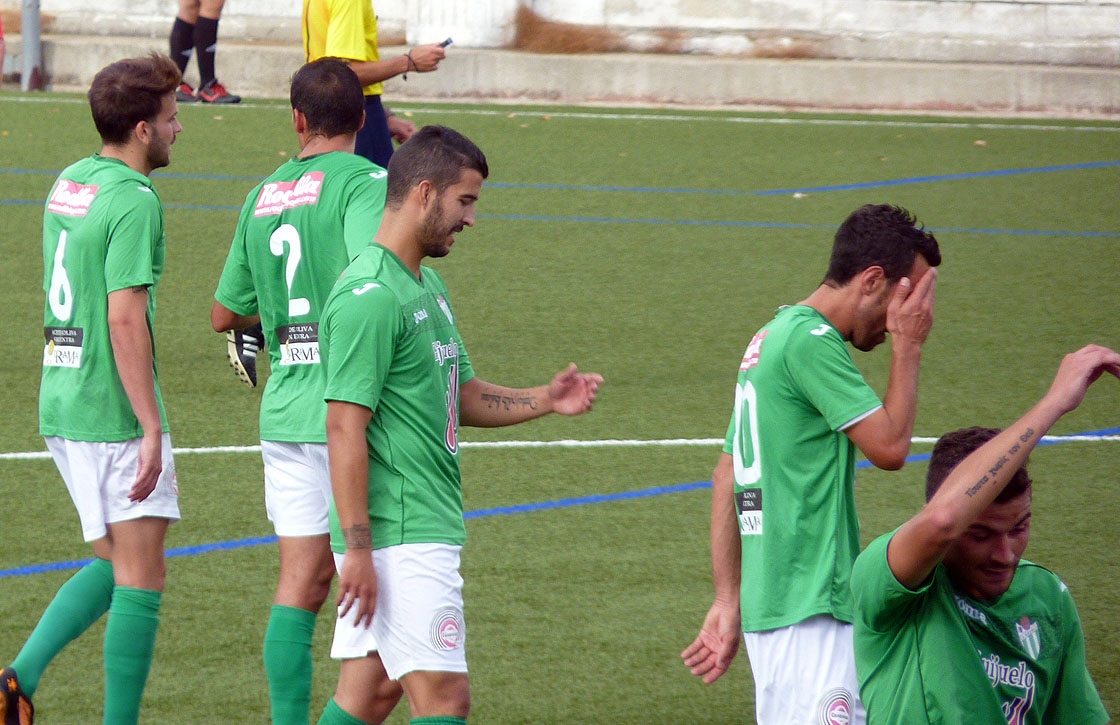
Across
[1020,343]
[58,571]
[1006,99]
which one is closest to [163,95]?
[58,571]

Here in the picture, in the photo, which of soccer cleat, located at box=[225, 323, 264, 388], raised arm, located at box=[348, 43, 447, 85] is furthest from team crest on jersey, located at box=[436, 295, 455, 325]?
raised arm, located at box=[348, 43, 447, 85]

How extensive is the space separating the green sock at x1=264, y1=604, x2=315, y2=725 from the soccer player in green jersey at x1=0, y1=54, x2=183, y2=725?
34 centimetres

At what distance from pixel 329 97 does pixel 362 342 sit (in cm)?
140

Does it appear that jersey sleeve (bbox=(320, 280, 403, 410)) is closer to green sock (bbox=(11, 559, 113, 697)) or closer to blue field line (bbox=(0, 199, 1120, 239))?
green sock (bbox=(11, 559, 113, 697))

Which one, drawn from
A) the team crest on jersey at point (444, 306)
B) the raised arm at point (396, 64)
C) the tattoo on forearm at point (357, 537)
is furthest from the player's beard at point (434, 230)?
the raised arm at point (396, 64)

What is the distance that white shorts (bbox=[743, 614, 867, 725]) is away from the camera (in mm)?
3242

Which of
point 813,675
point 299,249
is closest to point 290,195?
point 299,249

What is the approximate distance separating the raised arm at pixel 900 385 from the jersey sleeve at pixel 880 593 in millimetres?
276

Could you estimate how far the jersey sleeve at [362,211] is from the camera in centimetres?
431

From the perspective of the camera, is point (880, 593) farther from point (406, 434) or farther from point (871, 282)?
point (406, 434)

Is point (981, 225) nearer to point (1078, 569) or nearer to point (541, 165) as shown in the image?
point (541, 165)

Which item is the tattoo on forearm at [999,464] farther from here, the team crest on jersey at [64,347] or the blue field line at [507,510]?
the blue field line at [507,510]

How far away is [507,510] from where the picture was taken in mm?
6328

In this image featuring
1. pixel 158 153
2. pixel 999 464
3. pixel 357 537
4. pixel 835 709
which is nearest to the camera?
pixel 999 464
